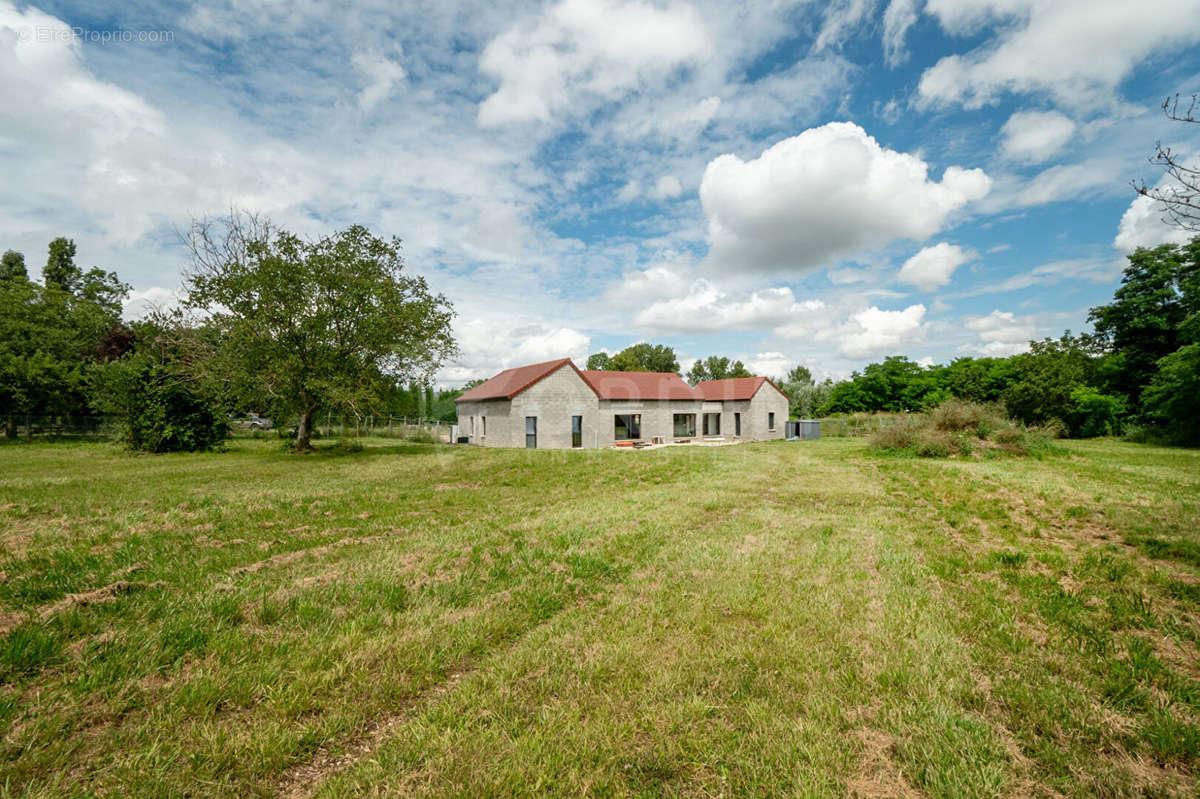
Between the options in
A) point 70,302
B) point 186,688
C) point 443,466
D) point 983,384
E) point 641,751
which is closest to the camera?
point 641,751

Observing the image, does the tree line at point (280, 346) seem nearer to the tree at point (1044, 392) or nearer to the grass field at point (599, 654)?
the grass field at point (599, 654)

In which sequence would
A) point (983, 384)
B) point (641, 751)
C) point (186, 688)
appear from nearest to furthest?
point (641, 751), point (186, 688), point (983, 384)

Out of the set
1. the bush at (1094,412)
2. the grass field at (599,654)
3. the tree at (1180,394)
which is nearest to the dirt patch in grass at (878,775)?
the grass field at (599,654)

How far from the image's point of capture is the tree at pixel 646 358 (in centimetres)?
6731

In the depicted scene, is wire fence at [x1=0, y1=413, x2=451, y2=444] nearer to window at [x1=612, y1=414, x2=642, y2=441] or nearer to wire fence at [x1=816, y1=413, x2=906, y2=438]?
window at [x1=612, y1=414, x2=642, y2=441]

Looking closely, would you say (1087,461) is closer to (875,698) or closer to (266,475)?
(875,698)

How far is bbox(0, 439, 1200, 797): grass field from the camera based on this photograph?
251 centimetres

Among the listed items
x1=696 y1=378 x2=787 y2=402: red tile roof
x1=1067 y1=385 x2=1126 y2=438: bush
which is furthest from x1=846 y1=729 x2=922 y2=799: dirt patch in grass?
x1=1067 y1=385 x2=1126 y2=438: bush

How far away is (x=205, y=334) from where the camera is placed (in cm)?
2133

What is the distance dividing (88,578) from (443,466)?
11.5m

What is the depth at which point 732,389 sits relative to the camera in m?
35.3

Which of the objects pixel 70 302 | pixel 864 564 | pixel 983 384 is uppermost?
pixel 70 302

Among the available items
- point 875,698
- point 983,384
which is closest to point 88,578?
point 875,698

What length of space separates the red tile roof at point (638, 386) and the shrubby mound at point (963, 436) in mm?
14286
